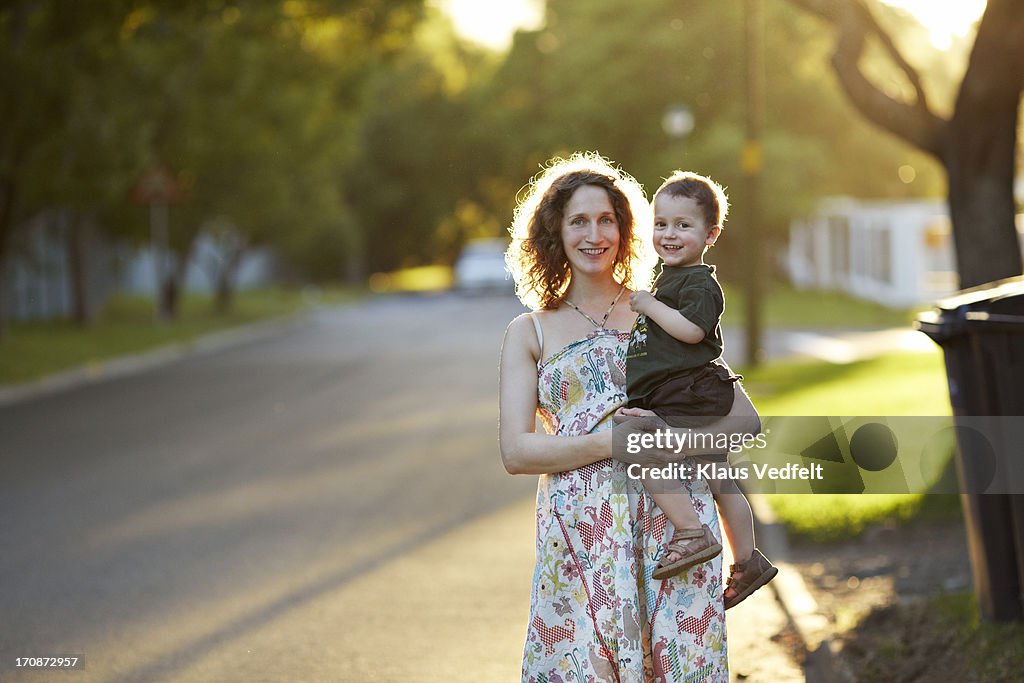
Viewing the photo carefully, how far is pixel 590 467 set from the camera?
12.8ft

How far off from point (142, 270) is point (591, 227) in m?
45.7

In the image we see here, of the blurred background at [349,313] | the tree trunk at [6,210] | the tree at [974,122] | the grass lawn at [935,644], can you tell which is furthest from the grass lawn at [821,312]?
the grass lawn at [935,644]

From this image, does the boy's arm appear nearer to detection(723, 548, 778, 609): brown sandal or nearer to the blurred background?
detection(723, 548, 778, 609): brown sandal

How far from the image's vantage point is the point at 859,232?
3934cm

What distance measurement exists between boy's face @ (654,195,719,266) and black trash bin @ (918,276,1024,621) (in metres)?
1.79

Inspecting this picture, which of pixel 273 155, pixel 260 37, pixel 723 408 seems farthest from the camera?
pixel 273 155

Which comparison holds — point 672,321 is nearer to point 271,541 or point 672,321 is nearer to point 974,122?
point 271,541

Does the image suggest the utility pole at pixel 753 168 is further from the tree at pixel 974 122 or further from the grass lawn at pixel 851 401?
the tree at pixel 974 122

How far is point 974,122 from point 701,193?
6.04 meters

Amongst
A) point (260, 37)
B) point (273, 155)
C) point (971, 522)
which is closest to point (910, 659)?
point (971, 522)

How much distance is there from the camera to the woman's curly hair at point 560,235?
13.3 feet

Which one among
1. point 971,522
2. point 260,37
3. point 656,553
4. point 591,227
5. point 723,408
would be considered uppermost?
point 260,37

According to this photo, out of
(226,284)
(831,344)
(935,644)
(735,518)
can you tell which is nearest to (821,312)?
(831,344)

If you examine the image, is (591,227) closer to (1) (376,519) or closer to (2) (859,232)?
(1) (376,519)
